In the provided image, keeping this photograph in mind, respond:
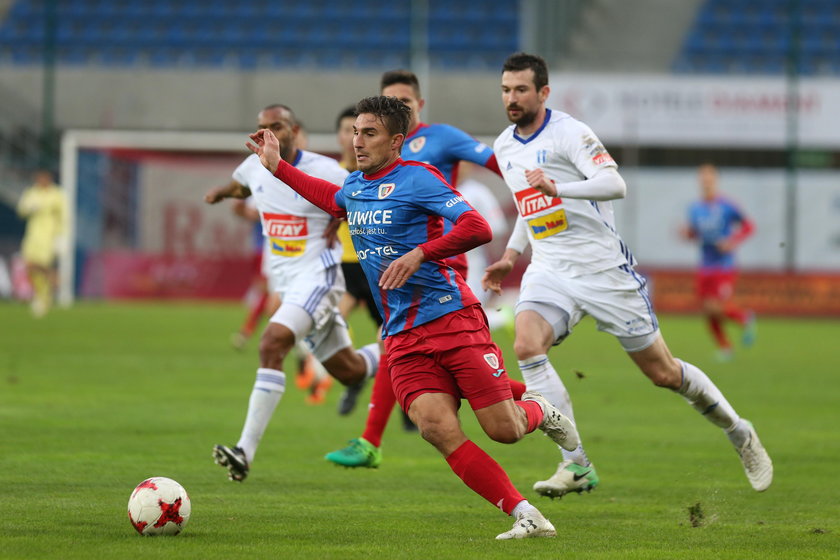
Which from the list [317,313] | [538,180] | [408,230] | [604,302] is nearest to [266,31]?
[317,313]

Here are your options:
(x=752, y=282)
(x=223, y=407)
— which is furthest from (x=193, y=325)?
(x=752, y=282)

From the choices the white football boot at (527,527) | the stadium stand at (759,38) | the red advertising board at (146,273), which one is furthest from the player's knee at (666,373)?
the stadium stand at (759,38)

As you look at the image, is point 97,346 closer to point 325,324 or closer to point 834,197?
point 325,324

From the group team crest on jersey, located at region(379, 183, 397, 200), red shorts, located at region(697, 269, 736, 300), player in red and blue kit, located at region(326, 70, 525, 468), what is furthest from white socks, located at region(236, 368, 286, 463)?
red shorts, located at region(697, 269, 736, 300)

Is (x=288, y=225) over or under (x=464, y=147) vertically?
under

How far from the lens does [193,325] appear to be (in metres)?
20.7

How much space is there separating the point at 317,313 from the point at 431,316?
2.27 metres

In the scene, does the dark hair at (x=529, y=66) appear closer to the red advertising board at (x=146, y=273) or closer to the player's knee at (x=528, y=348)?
the player's knee at (x=528, y=348)

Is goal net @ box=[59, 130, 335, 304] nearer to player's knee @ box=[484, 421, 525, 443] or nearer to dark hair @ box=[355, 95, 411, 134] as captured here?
dark hair @ box=[355, 95, 411, 134]

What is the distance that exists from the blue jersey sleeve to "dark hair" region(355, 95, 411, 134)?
78.5 inches

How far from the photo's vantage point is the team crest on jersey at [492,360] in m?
5.82

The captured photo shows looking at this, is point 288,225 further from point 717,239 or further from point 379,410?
point 717,239

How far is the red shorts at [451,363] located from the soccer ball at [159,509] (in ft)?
3.52

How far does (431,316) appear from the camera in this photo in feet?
19.2
